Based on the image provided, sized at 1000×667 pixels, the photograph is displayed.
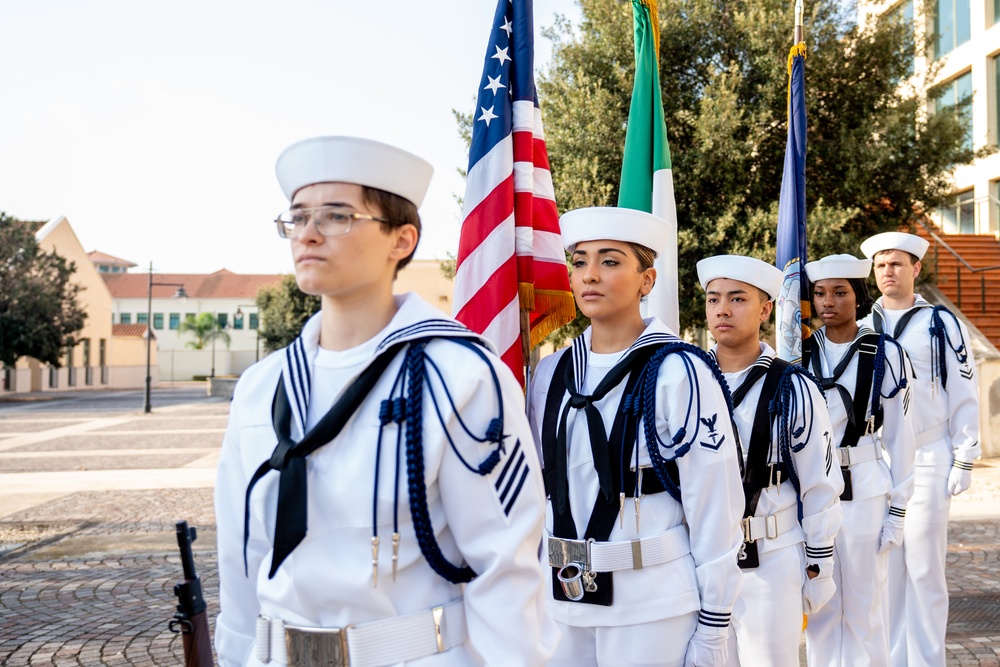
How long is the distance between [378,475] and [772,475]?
2535 millimetres

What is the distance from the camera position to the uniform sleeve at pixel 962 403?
5.69 meters

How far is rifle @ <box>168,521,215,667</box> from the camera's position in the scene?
271 cm

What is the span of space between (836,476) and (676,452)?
151 centimetres

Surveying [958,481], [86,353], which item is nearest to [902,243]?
[958,481]

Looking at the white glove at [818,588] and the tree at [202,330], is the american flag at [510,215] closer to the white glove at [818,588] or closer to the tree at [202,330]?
the white glove at [818,588]

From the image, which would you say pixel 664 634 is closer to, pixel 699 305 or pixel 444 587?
pixel 444 587

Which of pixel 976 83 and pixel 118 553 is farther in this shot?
pixel 976 83

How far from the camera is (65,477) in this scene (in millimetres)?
14125

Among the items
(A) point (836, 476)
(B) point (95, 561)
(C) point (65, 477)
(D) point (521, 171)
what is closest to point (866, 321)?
(A) point (836, 476)

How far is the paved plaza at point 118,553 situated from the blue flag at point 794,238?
2.02 metres

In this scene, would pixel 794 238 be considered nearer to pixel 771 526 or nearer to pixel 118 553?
pixel 771 526

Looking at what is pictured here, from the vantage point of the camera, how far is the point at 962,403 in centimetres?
580

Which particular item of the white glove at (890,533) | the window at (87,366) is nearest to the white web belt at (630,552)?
the white glove at (890,533)

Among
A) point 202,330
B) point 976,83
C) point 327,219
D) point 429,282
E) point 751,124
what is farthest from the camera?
point 202,330
